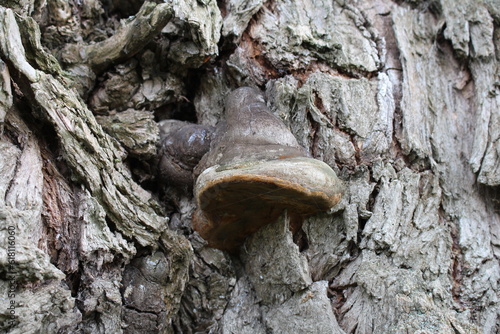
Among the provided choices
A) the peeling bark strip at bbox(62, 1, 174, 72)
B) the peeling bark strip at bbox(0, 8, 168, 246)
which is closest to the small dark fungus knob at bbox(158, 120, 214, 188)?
the peeling bark strip at bbox(0, 8, 168, 246)

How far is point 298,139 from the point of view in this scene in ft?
8.54

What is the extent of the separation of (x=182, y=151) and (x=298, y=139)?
725 millimetres

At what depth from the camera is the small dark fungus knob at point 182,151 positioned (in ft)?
8.59

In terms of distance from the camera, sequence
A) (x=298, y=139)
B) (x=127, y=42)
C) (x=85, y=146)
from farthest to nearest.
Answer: (x=127, y=42), (x=298, y=139), (x=85, y=146)

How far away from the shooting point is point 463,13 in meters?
3.16

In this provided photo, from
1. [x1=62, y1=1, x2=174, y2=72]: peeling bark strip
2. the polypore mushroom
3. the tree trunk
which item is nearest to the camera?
the polypore mushroom

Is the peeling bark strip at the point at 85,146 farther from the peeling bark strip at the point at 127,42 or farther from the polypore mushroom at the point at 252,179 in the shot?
the peeling bark strip at the point at 127,42

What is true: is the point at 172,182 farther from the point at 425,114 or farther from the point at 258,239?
the point at 425,114

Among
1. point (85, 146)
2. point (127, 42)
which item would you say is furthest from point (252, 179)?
point (127, 42)

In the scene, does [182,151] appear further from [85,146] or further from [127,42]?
[127,42]

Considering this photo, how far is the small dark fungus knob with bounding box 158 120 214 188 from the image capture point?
262 cm

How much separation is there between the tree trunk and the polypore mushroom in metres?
0.15

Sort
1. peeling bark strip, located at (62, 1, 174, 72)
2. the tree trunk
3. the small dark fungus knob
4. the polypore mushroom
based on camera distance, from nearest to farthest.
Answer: the polypore mushroom < the tree trunk < the small dark fungus knob < peeling bark strip, located at (62, 1, 174, 72)

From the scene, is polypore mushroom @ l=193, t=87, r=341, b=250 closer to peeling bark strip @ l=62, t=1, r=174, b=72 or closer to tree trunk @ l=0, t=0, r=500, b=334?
tree trunk @ l=0, t=0, r=500, b=334
